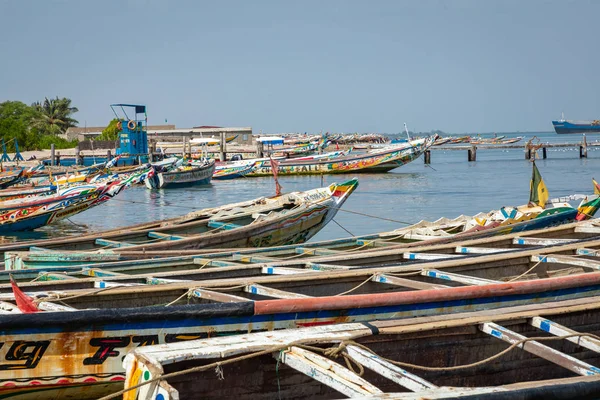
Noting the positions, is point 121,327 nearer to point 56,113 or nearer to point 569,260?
point 569,260

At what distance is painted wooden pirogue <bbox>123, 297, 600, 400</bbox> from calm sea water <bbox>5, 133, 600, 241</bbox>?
1485 cm

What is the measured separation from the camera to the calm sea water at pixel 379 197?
24.8 metres

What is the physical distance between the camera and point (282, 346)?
4.81m

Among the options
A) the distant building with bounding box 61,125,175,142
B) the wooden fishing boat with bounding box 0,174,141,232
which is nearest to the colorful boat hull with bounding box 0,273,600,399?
the wooden fishing boat with bounding box 0,174,141,232

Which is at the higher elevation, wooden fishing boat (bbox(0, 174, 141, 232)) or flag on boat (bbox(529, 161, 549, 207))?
flag on boat (bbox(529, 161, 549, 207))

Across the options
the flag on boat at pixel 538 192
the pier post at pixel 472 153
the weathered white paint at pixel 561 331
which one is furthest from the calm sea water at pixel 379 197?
the weathered white paint at pixel 561 331

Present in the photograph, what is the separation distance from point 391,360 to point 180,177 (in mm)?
Answer: 36825

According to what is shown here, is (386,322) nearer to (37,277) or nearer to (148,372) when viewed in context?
(148,372)

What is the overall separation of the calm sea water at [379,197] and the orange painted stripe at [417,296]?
13.8m

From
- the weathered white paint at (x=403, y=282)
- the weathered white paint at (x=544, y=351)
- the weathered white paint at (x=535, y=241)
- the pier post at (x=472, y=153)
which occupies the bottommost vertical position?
the pier post at (x=472, y=153)

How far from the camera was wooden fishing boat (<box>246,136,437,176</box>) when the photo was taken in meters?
48.5

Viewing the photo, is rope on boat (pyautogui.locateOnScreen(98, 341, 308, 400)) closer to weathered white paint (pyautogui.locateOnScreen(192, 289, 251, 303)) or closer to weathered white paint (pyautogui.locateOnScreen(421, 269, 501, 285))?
weathered white paint (pyautogui.locateOnScreen(192, 289, 251, 303))

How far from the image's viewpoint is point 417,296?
6422mm

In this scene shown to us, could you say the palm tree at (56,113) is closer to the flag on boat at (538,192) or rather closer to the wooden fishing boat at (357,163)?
the wooden fishing boat at (357,163)
